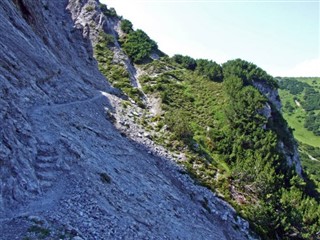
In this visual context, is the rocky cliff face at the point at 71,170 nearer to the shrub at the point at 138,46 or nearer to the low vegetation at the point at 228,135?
the low vegetation at the point at 228,135

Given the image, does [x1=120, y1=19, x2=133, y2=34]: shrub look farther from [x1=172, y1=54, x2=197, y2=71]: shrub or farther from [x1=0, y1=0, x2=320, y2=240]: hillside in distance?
[x1=0, y1=0, x2=320, y2=240]: hillside in distance

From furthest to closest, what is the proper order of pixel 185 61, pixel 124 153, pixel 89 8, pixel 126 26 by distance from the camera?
pixel 185 61 → pixel 126 26 → pixel 89 8 → pixel 124 153

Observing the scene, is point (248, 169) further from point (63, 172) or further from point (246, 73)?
point (246, 73)

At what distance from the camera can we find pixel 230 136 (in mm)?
61875

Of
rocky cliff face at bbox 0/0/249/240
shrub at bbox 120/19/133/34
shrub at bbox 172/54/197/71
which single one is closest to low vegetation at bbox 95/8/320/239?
shrub at bbox 120/19/133/34

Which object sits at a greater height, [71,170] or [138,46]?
[138,46]

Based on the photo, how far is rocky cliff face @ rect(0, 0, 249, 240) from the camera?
21.8 metres

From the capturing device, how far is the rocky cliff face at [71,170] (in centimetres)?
2181

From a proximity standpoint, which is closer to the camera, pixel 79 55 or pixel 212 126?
pixel 212 126

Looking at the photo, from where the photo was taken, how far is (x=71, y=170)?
26891 mm

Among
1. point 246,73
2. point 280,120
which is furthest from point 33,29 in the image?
point 246,73

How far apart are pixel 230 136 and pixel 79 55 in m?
36.9

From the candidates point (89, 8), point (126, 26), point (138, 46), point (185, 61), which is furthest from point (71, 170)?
point (126, 26)

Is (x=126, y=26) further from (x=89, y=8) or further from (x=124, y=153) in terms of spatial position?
(x=124, y=153)
